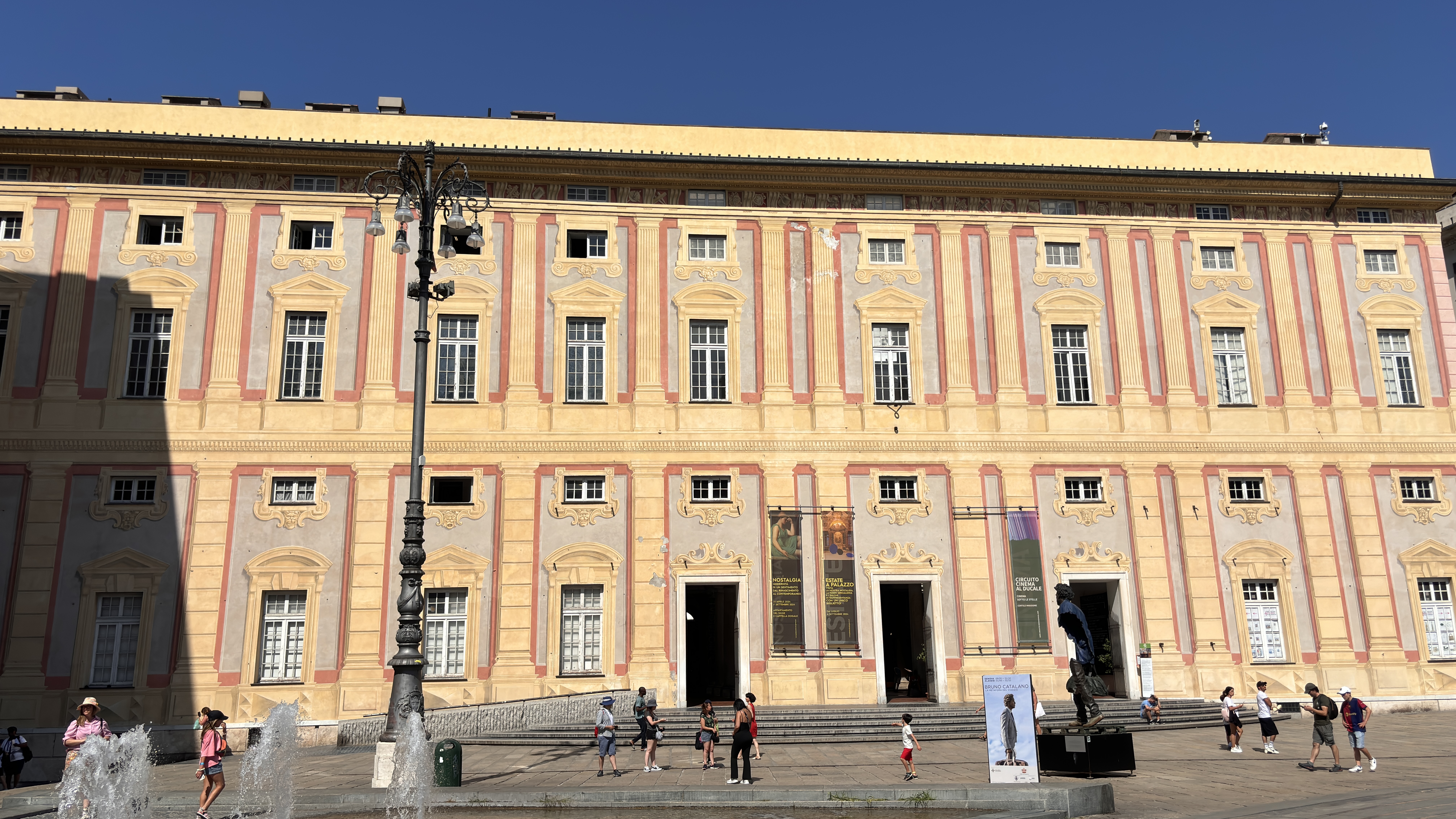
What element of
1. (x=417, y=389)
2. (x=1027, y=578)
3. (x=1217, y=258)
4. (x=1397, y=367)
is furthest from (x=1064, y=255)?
(x=417, y=389)

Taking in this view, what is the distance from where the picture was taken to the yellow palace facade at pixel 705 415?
24.5 metres

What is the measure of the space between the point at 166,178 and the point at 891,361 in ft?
63.5

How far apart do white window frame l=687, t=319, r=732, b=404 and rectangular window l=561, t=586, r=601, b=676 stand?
18.4 ft

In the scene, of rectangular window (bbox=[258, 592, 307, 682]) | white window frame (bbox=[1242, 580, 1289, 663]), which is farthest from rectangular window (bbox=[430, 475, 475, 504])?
white window frame (bbox=[1242, 580, 1289, 663])

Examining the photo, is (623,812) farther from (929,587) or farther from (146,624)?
(146,624)

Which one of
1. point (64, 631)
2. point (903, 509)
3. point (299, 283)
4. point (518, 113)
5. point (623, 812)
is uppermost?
point (518, 113)

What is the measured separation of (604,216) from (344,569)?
11087 mm

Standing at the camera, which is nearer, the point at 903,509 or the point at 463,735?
the point at 463,735

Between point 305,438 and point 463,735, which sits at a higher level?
point 305,438

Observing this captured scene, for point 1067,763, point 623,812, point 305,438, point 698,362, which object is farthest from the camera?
point 698,362

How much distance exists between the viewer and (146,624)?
78.4 feet

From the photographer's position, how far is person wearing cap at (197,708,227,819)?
13578 millimetres

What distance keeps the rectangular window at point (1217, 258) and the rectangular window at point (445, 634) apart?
71.7 ft

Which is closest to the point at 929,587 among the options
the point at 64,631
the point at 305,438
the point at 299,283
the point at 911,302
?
the point at 911,302
